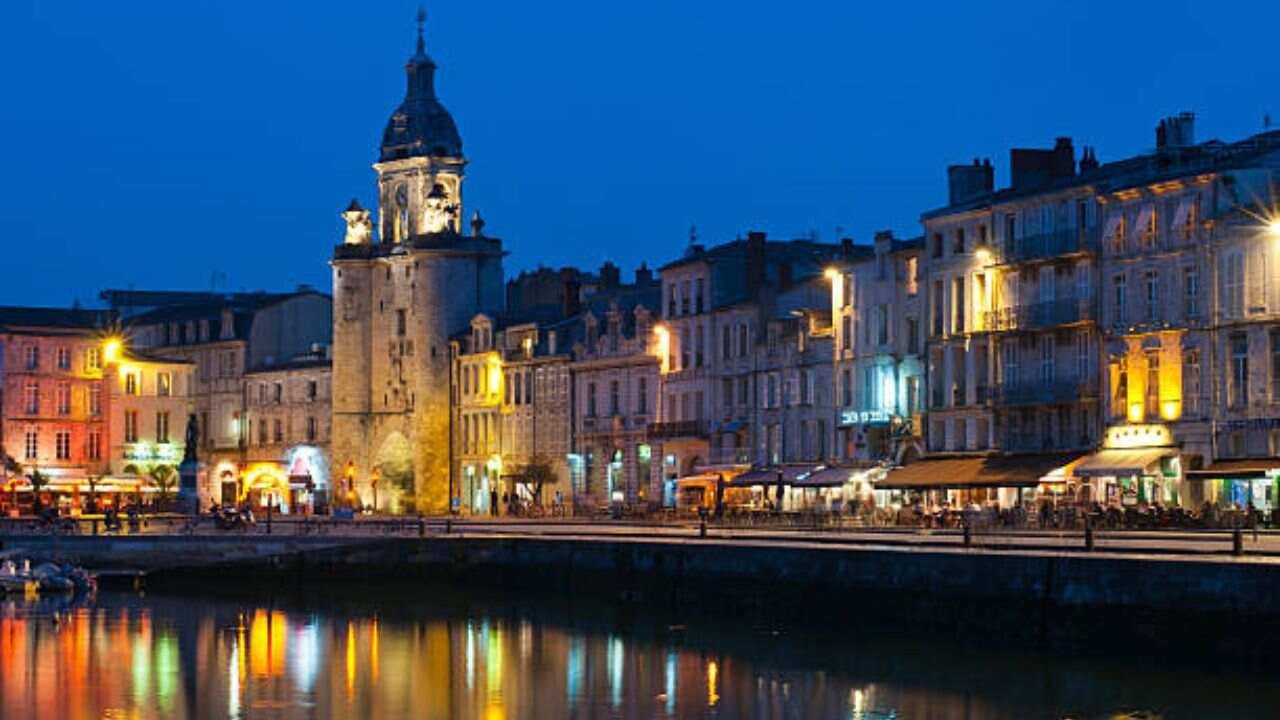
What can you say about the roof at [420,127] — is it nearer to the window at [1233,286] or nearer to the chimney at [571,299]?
the chimney at [571,299]

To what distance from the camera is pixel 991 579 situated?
4894cm

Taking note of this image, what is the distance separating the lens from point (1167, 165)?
229ft

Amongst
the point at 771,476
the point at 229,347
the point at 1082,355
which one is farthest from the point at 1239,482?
the point at 229,347

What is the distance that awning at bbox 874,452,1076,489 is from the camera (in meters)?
72.2

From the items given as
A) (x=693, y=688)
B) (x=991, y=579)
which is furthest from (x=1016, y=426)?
(x=693, y=688)

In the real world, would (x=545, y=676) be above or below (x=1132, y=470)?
below

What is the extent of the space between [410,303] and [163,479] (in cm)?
1508

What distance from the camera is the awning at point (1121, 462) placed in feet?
223

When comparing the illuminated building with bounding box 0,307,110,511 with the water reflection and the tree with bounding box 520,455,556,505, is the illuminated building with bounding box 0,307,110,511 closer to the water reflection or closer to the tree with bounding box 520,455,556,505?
the tree with bounding box 520,455,556,505

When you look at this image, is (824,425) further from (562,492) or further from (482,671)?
(482,671)

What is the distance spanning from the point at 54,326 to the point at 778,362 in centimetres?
4666

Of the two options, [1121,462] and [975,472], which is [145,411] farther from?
[1121,462]

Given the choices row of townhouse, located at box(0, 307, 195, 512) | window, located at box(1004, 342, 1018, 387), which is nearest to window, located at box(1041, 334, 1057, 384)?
window, located at box(1004, 342, 1018, 387)

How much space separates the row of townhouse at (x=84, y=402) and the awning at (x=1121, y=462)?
185ft
